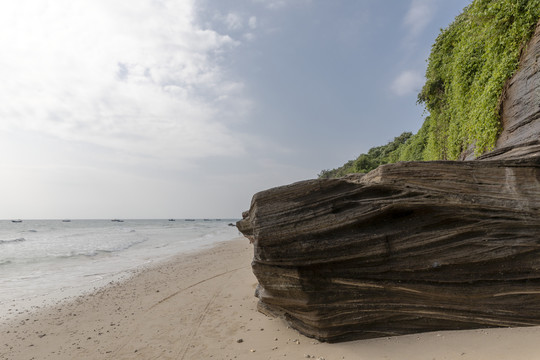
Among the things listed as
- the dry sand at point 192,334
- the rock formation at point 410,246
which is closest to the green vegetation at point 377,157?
the dry sand at point 192,334

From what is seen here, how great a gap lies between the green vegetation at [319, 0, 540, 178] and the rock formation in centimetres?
317

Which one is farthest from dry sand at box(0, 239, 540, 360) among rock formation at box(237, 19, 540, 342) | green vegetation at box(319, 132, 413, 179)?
green vegetation at box(319, 132, 413, 179)

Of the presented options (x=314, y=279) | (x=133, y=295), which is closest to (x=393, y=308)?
(x=314, y=279)

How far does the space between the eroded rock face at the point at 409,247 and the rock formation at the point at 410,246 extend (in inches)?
0.7

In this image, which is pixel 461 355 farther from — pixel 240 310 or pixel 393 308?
pixel 240 310

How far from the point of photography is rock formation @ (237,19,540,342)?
4.69 m

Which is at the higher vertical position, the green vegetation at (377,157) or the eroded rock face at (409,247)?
the green vegetation at (377,157)

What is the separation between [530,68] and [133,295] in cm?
1353

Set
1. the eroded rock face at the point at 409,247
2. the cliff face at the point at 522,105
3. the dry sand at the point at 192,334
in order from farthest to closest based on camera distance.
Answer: the cliff face at the point at 522,105, the eroded rock face at the point at 409,247, the dry sand at the point at 192,334

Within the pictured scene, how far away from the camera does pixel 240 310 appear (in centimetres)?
798

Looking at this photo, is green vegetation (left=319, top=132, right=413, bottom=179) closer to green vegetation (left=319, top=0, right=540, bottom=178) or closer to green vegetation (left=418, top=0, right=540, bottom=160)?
green vegetation (left=319, top=0, right=540, bottom=178)

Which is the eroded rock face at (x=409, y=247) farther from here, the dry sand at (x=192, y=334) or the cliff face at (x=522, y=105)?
the cliff face at (x=522, y=105)

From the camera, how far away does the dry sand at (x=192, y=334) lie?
4395mm

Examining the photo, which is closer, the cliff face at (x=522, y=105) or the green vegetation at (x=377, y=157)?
the cliff face at (x=522, y=105)
